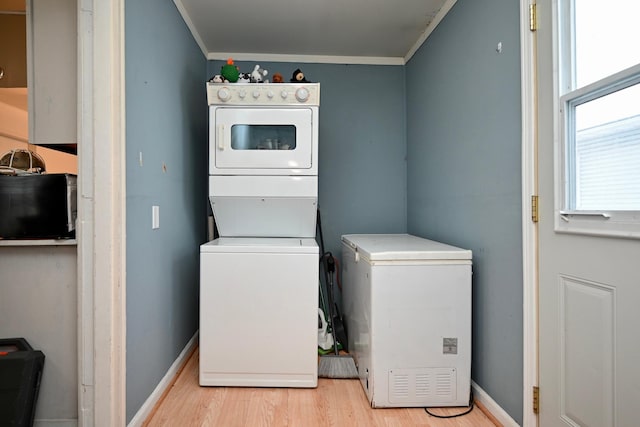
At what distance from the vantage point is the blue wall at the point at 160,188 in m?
1.59

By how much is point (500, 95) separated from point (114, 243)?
6.01 feet

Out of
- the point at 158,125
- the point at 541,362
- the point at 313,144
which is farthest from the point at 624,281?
the point at 158,125

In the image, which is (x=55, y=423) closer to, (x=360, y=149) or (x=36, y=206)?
(x=36, y=206)

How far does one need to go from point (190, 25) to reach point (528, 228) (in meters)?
2.45

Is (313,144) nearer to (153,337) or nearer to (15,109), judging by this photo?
(153,337)

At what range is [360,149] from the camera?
305 centimetres

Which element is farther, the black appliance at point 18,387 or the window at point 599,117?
the black appliance at point 18,387

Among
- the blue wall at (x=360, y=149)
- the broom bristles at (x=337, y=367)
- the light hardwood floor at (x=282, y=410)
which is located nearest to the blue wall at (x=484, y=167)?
the light hardwood floor at (x=282, y=410)

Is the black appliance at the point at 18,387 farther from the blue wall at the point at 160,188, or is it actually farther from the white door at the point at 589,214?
the white door at the point at 589,214

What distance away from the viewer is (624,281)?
105cm

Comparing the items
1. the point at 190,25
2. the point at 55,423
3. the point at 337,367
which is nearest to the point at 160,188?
the point at 55,423

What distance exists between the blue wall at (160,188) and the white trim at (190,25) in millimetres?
67

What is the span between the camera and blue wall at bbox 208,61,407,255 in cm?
302

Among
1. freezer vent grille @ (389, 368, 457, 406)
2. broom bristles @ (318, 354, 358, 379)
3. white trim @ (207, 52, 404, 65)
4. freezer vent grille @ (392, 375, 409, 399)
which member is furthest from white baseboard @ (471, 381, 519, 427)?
white trim @ (207, 52, 404, 65)
